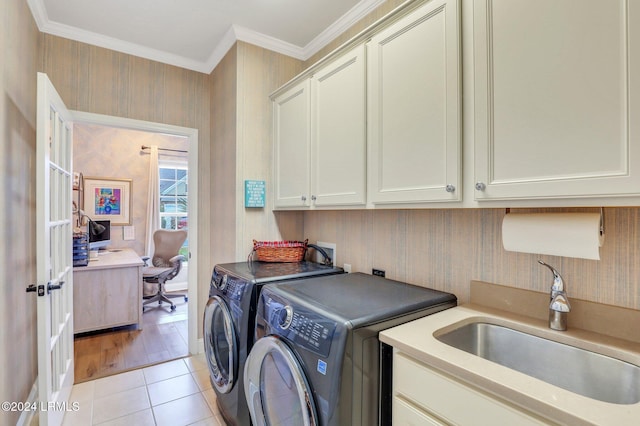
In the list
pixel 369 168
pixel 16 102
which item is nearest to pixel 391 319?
pixel 369 168

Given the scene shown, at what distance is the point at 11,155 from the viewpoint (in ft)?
5.38

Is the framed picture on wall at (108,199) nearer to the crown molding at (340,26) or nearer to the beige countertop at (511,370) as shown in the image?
the crown molding at (340,26)

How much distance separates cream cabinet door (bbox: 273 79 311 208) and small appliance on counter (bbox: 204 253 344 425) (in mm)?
479

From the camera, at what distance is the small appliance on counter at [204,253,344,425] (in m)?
1.61

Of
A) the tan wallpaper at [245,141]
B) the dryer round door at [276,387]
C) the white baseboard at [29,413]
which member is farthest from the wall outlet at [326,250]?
the white baseboard at [29,413]

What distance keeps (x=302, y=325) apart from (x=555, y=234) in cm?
93

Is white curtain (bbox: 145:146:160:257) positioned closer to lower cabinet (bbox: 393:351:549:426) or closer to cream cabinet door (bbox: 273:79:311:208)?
cream cabinet door (bbox: 273:79:311:208)

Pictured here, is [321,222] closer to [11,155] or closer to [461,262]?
[461,262]

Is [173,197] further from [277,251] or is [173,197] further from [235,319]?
[235,319]

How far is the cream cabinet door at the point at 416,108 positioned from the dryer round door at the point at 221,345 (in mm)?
1061

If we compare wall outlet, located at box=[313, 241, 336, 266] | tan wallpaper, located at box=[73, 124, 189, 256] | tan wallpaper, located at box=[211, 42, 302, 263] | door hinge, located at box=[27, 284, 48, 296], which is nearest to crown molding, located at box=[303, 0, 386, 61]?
tan wallpaper, located at box=[211, 42, 302, 263]

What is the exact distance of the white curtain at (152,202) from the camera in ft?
15.6

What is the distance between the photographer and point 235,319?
1678mm

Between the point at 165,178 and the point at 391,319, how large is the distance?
193 inches
